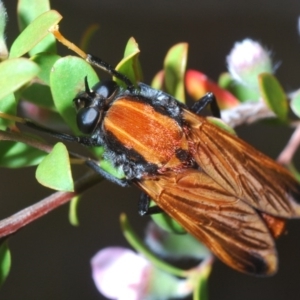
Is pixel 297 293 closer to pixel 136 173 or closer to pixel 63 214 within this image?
pixel 63 214

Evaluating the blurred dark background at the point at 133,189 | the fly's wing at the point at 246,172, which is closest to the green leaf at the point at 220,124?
the fly's wing at the point at 246,172

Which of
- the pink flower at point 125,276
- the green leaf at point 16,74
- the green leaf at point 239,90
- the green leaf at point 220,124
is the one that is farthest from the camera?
the green leaf at point 239,90

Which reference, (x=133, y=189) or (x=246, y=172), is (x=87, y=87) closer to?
(x=246, y=172)

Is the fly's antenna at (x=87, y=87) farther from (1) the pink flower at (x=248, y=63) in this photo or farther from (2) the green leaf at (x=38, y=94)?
(1) the pink flower at (x=248, y=63)

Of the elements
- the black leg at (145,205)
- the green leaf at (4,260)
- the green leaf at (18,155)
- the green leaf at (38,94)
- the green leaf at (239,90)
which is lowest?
the green leaf at (4,260)

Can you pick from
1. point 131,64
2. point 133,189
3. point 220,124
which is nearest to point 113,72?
point 131,64

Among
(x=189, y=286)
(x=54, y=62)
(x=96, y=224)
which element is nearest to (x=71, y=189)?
(x=54, y=62)

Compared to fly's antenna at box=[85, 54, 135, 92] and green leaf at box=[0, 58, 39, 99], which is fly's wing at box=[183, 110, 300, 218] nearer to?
fly's antenna at box=[85, 54, 135, 92]
